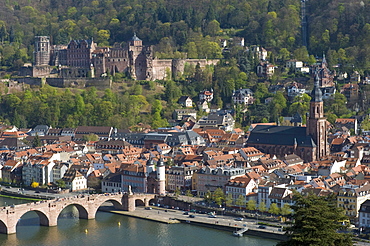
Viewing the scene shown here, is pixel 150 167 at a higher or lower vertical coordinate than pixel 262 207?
higher

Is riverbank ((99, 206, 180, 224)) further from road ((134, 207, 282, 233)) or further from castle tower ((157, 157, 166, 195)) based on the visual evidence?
castle tower ((157, 157, 166, 195))

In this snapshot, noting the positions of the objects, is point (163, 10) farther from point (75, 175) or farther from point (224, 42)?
point (75, 175)

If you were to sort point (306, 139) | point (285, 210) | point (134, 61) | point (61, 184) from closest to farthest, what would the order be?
point (285, 210) < point (61, 184) < point (306, 139) < point (134, 61)

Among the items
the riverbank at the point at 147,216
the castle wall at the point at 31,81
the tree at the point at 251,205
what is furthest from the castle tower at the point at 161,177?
the castle wall at the point at 31,81

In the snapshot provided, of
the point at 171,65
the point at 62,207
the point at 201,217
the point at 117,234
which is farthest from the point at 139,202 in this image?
the point at 171,65

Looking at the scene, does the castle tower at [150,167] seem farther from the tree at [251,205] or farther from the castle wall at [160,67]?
the castle wall at [160,67]

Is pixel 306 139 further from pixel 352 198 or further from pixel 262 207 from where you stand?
pixel 352 198

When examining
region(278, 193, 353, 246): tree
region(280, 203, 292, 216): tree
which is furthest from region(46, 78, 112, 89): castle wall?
region(278, 193, 353, 246): tree
